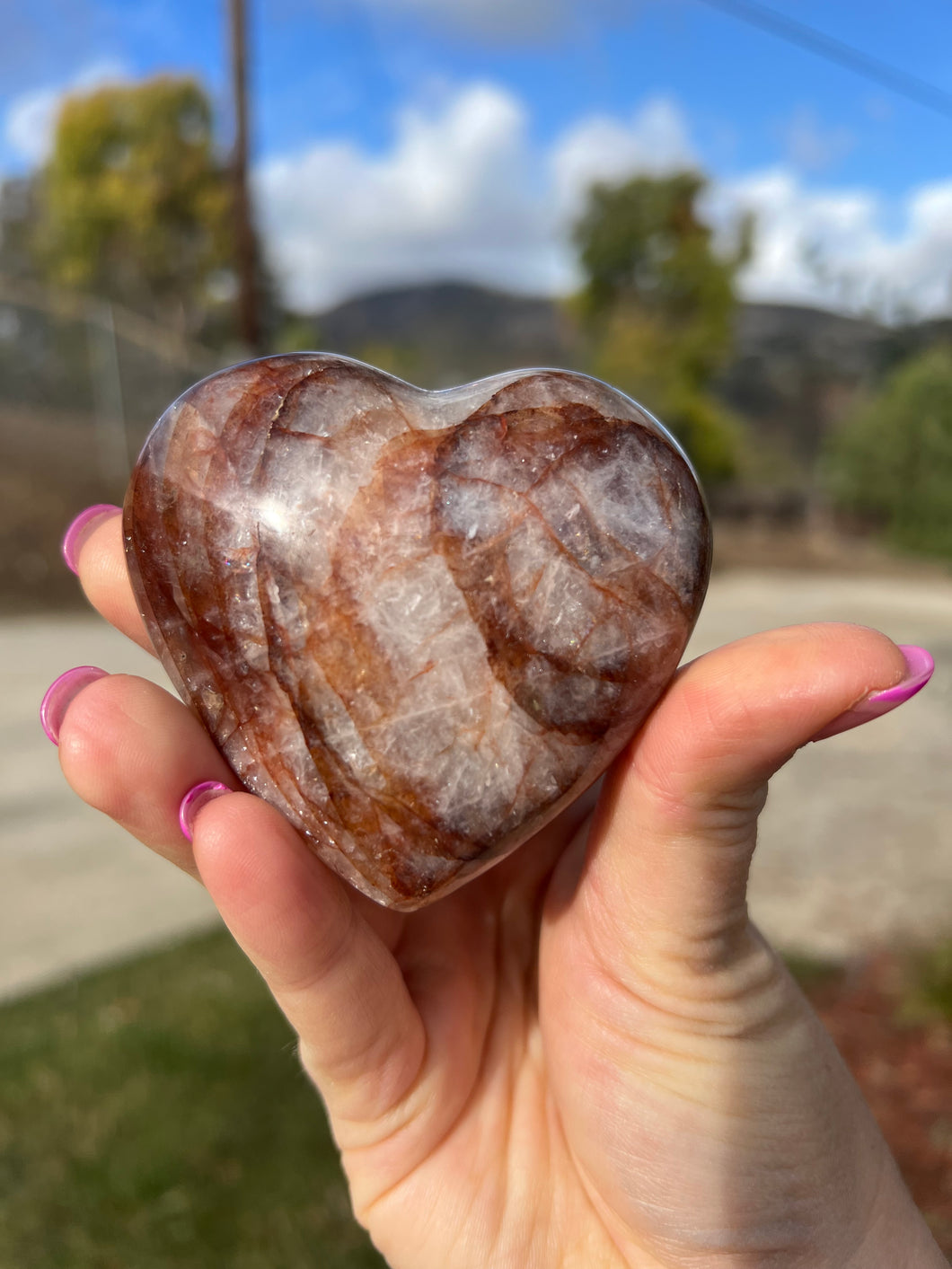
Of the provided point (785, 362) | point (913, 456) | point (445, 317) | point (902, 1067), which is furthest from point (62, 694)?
point (445, 317)

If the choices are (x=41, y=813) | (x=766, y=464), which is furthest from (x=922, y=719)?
(x=766, y=464)

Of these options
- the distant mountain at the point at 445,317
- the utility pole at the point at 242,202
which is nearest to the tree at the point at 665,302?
the utility pole at the point at 242,202

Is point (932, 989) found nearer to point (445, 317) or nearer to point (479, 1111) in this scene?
point (479, 1111)

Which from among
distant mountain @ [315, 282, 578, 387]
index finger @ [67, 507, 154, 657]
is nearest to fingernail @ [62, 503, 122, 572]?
index finger @ [67, 507, 154, 657]

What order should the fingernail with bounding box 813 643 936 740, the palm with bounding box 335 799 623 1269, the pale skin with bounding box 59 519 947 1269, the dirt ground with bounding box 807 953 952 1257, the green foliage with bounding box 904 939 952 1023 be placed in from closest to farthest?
the fingernail with bounding box 813 643 936 740 < the pale skin with bounding box 59 519 947 1269 < the palm with bounding box 335 799 623 1269 < the dirt ground with bounding box 807 953 952 1257 < the green foliage with bounding box 904 939 952 1023

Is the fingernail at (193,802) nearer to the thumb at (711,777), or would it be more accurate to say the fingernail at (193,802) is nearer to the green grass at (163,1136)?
the thumb at (711,777)

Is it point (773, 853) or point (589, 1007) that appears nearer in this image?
point (589, 1007)

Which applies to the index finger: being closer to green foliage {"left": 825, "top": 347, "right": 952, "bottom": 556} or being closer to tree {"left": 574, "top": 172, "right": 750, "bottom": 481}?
green foliage {"left": 825, "top": 347, "right": 952, "bottom": 556}
